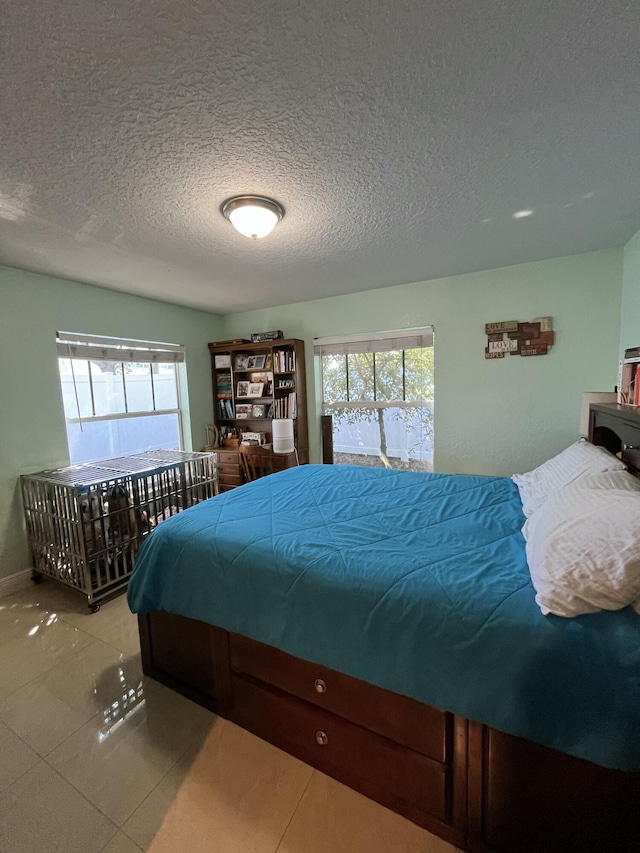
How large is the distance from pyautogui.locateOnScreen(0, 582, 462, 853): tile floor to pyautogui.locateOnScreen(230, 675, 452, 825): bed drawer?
0.04 meters

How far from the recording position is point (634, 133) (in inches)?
52.3

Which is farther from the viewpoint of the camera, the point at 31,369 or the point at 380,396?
the point at 380,396

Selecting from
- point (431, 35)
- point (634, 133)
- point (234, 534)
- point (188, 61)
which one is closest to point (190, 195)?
point (188, 61)

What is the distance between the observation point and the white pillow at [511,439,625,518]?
1.45 m

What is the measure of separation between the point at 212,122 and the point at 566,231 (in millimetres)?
2188

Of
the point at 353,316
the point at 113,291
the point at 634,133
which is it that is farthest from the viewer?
the point at 353,316

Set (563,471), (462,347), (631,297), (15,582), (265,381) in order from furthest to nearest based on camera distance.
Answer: (265,381) → (462,347) → (15,582) → (631,297) → (563,471)

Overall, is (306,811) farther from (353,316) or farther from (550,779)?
(353,316)

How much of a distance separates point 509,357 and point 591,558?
2401mm

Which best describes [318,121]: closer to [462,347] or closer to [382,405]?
[462,347]

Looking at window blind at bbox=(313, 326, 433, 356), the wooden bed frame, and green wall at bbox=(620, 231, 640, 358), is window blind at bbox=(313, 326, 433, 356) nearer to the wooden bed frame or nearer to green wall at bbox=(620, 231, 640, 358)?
green wall at bbox=(620, 231, 640, 358)

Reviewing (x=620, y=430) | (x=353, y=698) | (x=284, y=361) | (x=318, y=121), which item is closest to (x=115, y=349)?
(x=284, y=361)

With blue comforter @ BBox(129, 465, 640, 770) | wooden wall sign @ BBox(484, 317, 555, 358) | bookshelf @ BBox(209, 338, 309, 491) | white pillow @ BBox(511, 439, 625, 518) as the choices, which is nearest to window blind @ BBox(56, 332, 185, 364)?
bookshelf @ BBox(209, 338, 309, 491)

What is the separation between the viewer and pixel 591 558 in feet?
2.89
